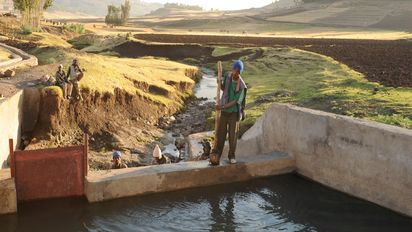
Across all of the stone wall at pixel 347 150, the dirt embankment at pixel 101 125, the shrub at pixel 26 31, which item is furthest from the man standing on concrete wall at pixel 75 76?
the shrub at pixel 26 31

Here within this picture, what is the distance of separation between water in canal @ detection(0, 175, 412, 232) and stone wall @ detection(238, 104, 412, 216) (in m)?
0.40

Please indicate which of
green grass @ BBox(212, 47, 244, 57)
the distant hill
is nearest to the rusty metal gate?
green grass @ BBox(212, 47, 244, 57)

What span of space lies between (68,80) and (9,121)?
15.5ft

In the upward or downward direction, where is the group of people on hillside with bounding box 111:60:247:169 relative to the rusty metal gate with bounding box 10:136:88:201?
upward

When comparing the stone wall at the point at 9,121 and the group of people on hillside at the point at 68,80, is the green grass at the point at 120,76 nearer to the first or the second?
the group of people on hillside at the point at 68,80

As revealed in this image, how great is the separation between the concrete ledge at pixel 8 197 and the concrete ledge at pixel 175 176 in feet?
5.19

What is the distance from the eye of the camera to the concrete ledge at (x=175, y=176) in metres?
10.6

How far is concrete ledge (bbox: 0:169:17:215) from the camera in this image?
9.77m

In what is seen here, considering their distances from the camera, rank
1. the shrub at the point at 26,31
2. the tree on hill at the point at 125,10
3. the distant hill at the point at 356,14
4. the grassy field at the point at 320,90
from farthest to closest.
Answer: the tree on hill at the point at 125,10, the distant hill at the point at 356,14, the shrub at the point at 26,31, the grassy field at the point at 320,90

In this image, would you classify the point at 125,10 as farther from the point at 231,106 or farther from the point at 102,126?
the point at 231,106

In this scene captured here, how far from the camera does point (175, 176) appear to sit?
36.8 ft

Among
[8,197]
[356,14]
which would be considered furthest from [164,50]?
[356,14]

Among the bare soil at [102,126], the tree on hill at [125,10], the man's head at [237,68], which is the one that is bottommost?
the bare soil at [102,126]

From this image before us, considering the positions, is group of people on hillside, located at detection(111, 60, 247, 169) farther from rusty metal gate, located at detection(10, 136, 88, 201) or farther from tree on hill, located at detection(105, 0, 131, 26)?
tree on hill, located at detection(105, 0, 131, 26)
